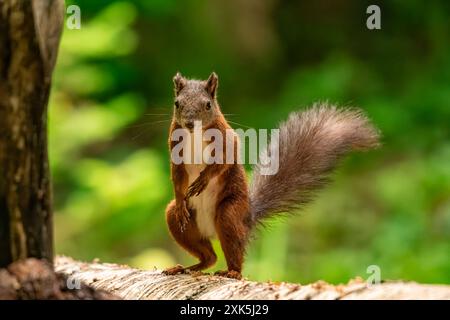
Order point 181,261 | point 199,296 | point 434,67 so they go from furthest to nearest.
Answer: point 434,67 < point 181,261 < point 199,296

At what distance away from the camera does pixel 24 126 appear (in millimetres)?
1835

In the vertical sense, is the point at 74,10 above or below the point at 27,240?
above

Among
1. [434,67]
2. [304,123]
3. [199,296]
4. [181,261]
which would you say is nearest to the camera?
[199,296]

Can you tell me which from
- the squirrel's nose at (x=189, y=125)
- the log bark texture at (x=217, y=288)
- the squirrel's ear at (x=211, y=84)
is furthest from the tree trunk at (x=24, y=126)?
the squirrel's ear at (x=211, y=84)

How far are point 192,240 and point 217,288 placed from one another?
42 centimetres

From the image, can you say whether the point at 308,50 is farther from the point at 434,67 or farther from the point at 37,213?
Answer: the point at 37,213

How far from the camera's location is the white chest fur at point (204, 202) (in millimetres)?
2453

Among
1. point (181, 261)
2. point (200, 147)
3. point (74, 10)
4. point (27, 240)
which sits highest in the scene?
point (74, 10)

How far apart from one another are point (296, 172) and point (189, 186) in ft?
1.38

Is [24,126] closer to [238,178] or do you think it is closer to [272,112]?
[238,178]

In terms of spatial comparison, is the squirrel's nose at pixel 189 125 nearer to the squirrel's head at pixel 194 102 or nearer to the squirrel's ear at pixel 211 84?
the squirrel's head at pixel 194 102

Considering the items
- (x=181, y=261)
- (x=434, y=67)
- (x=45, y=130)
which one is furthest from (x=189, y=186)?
(x=434, y=67)

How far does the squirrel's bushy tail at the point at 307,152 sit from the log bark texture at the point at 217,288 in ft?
1.43

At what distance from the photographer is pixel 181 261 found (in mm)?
4633
